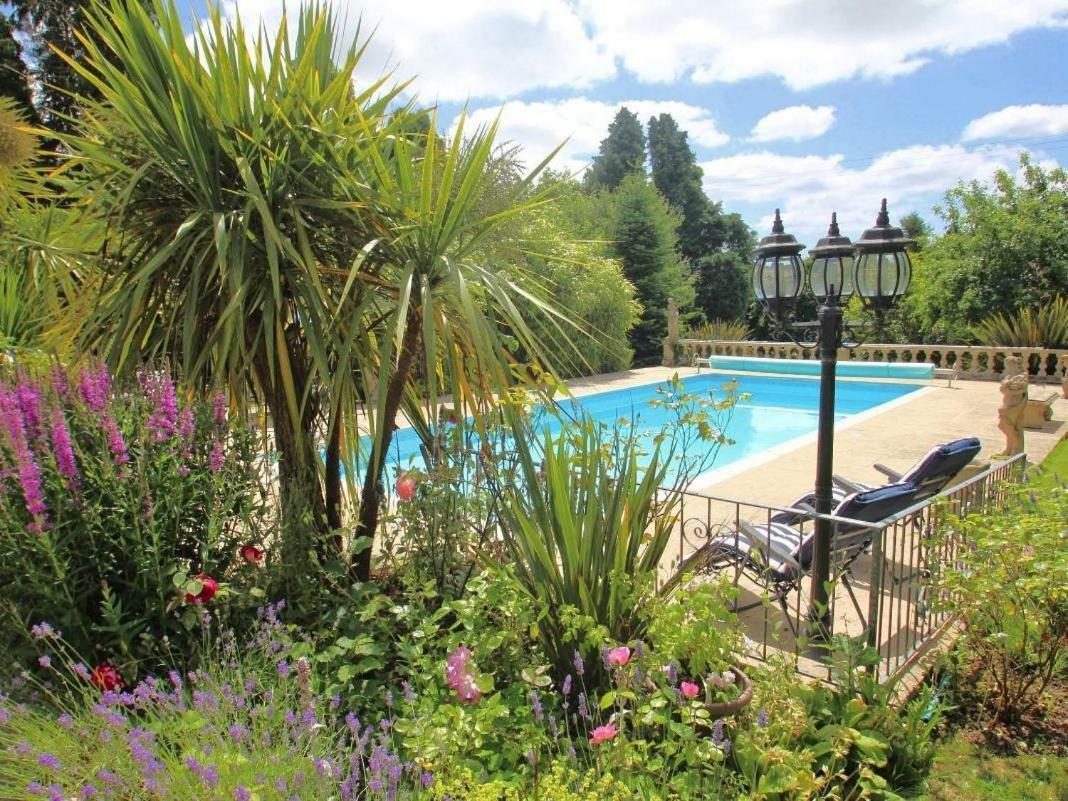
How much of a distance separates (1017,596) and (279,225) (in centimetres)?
315

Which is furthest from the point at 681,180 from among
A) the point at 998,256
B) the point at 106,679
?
the point at 106,679

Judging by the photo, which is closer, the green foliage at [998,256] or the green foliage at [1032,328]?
the green foliage at [1032,328]

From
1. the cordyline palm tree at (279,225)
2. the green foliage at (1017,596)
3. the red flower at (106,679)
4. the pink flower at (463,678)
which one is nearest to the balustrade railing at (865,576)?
the green foliage at (1017,596)

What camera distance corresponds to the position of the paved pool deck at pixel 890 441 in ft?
20.8

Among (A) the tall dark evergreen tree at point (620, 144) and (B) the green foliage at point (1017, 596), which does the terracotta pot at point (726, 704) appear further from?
(A) the tall dark evergreen tree at point (620, 144)

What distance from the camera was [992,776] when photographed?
2.51 metres

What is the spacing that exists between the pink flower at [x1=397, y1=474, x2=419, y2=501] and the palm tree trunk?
11 cm

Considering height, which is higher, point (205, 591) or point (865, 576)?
point (205, 591)

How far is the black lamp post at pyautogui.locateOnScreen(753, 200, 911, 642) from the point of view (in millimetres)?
3404

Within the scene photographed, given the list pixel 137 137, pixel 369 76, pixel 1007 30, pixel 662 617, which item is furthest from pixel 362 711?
pixel 1007 30

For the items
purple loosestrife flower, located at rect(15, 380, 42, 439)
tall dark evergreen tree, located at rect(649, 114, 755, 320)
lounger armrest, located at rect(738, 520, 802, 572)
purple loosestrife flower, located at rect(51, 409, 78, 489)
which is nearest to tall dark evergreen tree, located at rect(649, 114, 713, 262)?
tall dark evergreen tree, located at rect(649, 114, 755, 320)

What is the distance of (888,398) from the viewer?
44.8 feet

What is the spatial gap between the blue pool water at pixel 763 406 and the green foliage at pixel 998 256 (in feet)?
11.2

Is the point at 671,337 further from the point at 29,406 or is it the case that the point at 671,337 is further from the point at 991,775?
the point at 29,406
